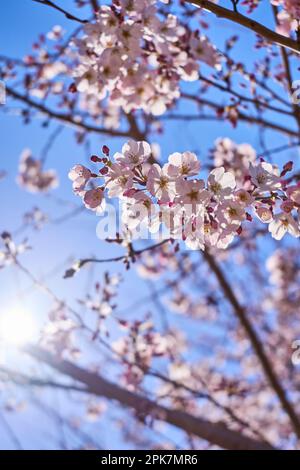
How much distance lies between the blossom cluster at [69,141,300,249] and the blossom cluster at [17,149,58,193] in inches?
186

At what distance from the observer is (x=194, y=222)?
1.67 m

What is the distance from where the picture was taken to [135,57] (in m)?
2.42

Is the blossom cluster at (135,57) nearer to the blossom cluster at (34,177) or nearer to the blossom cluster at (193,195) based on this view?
the blossom cluster at (193,195)

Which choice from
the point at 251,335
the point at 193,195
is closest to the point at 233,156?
the point at 251,335

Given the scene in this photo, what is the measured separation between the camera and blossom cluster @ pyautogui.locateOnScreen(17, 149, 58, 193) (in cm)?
627

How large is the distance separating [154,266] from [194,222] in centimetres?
422

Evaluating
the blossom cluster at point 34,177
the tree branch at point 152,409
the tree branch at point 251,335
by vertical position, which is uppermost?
the blossom cluster at point 34,177

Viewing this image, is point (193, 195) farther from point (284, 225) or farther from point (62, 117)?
point (62, 117)

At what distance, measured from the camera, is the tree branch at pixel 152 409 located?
276 centimetres

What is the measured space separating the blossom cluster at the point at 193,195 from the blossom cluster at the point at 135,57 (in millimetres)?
928

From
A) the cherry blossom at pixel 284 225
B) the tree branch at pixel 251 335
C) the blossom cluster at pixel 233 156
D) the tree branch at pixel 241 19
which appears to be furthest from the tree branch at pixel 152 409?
the tree branch at pixel 241 19

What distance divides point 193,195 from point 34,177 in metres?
5.06
